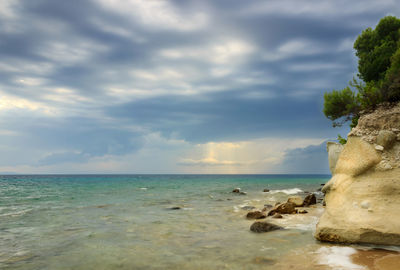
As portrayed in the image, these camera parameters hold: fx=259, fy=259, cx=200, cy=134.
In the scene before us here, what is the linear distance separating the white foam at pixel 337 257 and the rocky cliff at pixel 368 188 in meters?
0.68

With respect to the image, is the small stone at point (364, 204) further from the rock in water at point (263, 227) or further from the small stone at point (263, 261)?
the small stone at point (263, 261)

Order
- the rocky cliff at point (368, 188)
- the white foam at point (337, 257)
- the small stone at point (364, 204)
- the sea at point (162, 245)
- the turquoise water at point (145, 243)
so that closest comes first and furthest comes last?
the white foam at point (337, 257) → the sea at point (162, 245) → the turquoise water at point (145, 243) → the rocky cliff at point (368, 188) → the small stone at point (364, 204)

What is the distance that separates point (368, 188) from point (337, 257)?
3.17m

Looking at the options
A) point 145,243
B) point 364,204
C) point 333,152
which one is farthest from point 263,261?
point 333,152

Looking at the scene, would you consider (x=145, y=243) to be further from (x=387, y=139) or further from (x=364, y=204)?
(x=387, y=139)

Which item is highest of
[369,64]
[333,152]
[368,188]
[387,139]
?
[369,64]

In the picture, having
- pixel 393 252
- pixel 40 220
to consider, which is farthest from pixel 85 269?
pixel 40 220

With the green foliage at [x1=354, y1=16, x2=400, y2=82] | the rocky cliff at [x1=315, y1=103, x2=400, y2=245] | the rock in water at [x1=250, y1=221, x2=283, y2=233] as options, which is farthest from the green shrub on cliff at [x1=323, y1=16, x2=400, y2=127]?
the rock in water at [x1=250, y1=221, x2=283, y2=233]

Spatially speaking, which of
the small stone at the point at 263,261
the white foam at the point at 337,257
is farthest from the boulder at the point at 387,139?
the small stone at the point at 263,261

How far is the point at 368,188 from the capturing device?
8.96 m

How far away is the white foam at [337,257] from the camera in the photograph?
639cm

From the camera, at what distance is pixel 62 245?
9734mm

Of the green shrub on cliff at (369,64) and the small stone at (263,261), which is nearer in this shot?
the small stone at (263,261)

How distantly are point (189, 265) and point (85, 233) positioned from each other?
6.63 metres
